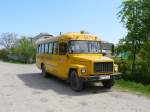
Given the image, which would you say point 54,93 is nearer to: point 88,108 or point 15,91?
point 15,91

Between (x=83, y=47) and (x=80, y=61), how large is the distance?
125 cm

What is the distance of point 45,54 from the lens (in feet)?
57.6

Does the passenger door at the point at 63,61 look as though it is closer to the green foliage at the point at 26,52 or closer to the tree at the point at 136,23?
the tree at the point at 136,23

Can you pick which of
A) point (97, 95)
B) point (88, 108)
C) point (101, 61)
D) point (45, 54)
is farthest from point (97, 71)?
point (45, 54)

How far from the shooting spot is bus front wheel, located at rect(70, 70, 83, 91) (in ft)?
39.6

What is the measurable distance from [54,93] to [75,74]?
1.36m

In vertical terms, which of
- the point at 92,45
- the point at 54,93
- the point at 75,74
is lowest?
the point at 54,93

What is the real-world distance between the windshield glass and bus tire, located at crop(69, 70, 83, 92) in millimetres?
1204

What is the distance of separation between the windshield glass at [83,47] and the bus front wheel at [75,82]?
48.6 inches

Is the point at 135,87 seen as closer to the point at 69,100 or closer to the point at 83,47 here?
the point at 83,47

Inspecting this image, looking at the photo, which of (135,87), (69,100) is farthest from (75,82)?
(135,87)

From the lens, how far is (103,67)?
12.1m

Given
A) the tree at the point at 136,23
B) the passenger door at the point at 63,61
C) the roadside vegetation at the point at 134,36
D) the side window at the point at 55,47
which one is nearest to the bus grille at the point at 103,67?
the passenger door at the point at 63,61

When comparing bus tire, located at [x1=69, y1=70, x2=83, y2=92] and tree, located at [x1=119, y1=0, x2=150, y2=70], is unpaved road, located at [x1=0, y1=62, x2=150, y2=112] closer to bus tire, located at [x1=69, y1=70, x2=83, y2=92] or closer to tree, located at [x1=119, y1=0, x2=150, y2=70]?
bus tire, located at [x1=69, y1=70, x2=83, y2=92]
